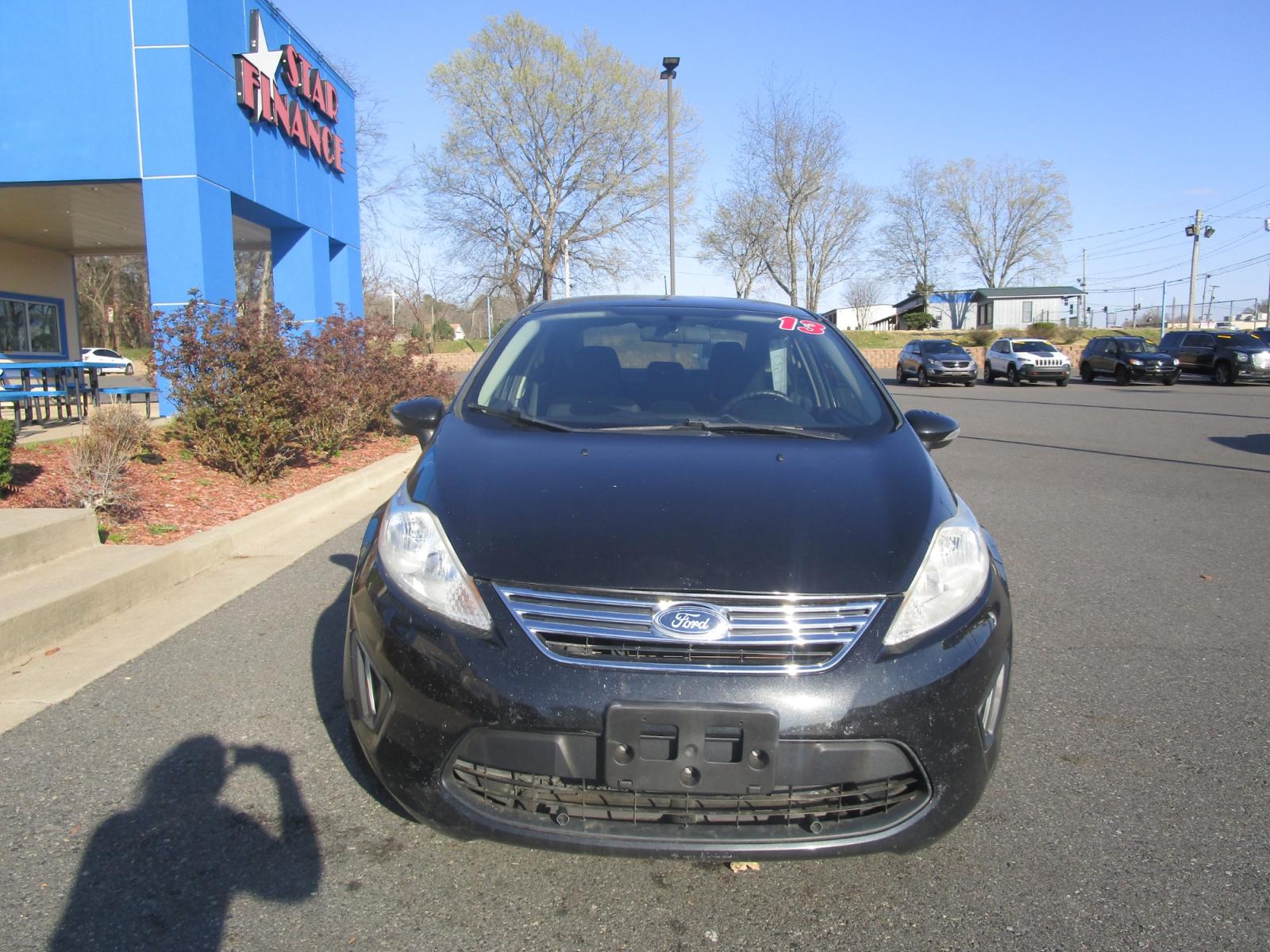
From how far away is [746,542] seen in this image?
2.40 m

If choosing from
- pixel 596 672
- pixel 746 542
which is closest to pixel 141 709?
pixel 596 672

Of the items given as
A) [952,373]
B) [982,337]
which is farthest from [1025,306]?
[952,373]

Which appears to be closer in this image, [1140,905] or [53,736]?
[1140,905]

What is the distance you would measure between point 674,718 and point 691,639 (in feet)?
0.62

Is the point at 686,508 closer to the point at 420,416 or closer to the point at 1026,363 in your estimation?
the point at 420,416

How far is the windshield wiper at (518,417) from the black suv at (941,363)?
1143 inches

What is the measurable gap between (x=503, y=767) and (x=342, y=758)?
1.18m

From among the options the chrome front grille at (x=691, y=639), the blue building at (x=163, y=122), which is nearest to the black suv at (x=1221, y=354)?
the blue building at (x=163, y=122)

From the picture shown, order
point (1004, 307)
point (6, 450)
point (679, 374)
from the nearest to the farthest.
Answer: point (679, 374) < point (6, 450) < point (1004, 307)

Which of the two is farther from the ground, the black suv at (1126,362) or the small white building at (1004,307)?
the small white building at (1004,307)

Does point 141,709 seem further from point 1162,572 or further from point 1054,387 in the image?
point 1054,387

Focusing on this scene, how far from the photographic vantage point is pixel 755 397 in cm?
354

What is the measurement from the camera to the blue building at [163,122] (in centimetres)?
1166

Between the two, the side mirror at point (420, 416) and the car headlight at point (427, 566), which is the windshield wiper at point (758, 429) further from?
the car headlight at point (427, 566)
